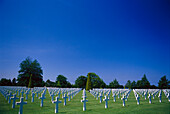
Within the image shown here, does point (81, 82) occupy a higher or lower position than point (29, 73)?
lower

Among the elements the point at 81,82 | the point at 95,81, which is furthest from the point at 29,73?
the point at 95,81

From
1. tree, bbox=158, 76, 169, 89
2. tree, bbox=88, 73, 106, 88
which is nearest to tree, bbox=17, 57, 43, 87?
tree, bbox=88, 73, 106, 88

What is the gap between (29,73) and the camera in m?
55.0

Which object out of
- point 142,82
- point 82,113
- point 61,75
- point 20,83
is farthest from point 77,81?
point 82,113

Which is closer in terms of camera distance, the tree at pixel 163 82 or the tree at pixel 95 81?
the tree at pixel 95 81

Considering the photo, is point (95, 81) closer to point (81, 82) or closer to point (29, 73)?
point (81, 82)

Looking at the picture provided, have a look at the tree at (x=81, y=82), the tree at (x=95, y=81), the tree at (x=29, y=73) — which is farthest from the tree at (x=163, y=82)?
the tree at (x=29, y=73)

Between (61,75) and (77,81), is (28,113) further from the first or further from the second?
(61,75)

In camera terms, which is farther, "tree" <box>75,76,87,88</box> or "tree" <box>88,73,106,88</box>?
"tree" <box>75,76,87,88</box>

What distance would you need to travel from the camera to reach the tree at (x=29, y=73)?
5295 cm

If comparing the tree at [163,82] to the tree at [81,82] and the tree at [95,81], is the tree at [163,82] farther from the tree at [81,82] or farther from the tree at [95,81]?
the tree at [81,82]

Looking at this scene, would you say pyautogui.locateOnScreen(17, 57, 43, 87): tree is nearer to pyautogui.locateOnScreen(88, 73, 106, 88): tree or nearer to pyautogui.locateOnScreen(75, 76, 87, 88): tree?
pyautogui.locateOnScreen(75, 76, 87, 88): tree

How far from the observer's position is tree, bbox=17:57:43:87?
2085 inches

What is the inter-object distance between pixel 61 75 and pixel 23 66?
20.7m
